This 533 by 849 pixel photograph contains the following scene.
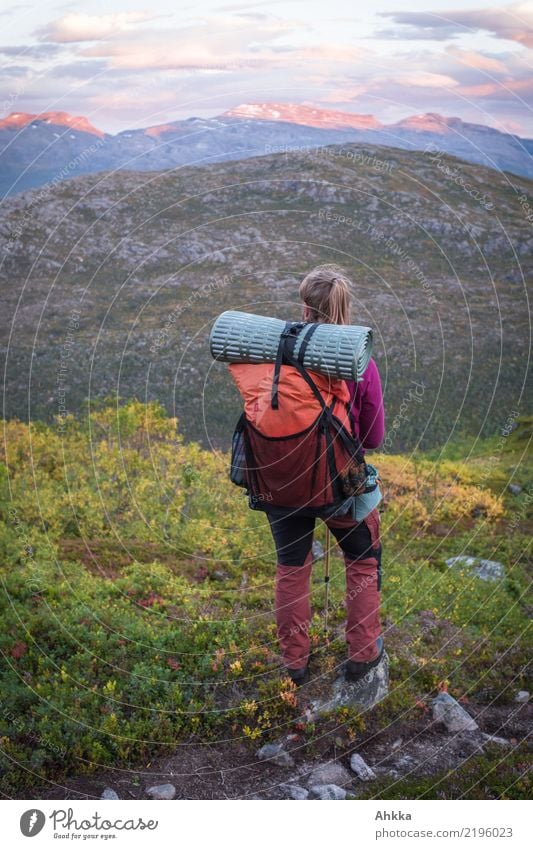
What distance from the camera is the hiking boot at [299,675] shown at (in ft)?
23.1

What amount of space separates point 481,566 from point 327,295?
19.4 ft

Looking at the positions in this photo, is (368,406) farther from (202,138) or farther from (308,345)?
(202,138)

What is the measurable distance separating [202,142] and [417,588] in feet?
72.1

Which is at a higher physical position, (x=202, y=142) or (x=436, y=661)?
(x=202, y=142)

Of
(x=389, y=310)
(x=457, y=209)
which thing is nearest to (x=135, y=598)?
(x=389, y=310)

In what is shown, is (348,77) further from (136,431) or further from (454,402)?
(454,402)

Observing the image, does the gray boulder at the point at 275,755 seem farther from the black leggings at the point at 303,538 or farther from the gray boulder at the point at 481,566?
the gray boulder at the point at 481,566

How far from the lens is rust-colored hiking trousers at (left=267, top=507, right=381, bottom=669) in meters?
6.55

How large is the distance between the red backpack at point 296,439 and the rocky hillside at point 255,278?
11966mm

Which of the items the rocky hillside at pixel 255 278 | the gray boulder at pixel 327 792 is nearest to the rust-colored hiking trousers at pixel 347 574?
the gray boulder at pixel 327 792

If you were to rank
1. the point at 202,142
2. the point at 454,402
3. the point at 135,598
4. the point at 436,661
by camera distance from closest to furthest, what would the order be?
1. the point at 436,661
2. the point at 135,598
3. the point at 454,402
4. the point at 202,142

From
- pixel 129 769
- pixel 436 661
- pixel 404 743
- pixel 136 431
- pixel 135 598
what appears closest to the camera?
pixel 129 769

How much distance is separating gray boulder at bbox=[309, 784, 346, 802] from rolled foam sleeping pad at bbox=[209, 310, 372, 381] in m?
3.15

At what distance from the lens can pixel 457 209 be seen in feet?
108
